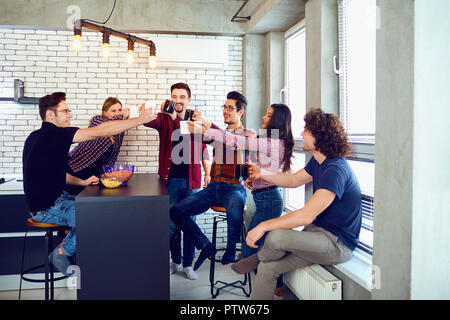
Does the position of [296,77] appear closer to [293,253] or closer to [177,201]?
[177,201]

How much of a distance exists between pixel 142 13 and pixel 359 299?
3778 mm

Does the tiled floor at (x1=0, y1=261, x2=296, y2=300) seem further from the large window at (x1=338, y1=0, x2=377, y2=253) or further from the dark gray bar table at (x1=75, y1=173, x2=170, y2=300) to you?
the large window at (x1=338, y1=0, x2=377, y2=253)

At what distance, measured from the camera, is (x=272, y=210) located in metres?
3.18

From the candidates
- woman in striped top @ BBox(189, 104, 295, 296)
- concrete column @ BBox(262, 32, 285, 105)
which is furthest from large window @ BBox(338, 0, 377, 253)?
concrete column @ BBox(262, 32, 285, 105)

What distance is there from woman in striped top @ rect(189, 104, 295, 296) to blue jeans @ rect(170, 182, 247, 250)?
22 centimetres

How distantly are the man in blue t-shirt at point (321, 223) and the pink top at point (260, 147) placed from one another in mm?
581

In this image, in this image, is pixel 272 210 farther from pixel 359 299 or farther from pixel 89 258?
pixel 89 258

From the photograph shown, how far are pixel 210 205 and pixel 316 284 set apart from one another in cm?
135

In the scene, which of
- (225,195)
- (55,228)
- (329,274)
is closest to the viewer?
(329,274)

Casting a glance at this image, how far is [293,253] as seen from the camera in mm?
2553

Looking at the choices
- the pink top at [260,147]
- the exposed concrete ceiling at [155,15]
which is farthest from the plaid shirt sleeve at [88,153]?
the exposed concrete ceiling at [155,15]

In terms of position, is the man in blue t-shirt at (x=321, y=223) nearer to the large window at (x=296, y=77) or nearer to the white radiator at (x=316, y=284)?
the white radiator at (x=316, y=284)
